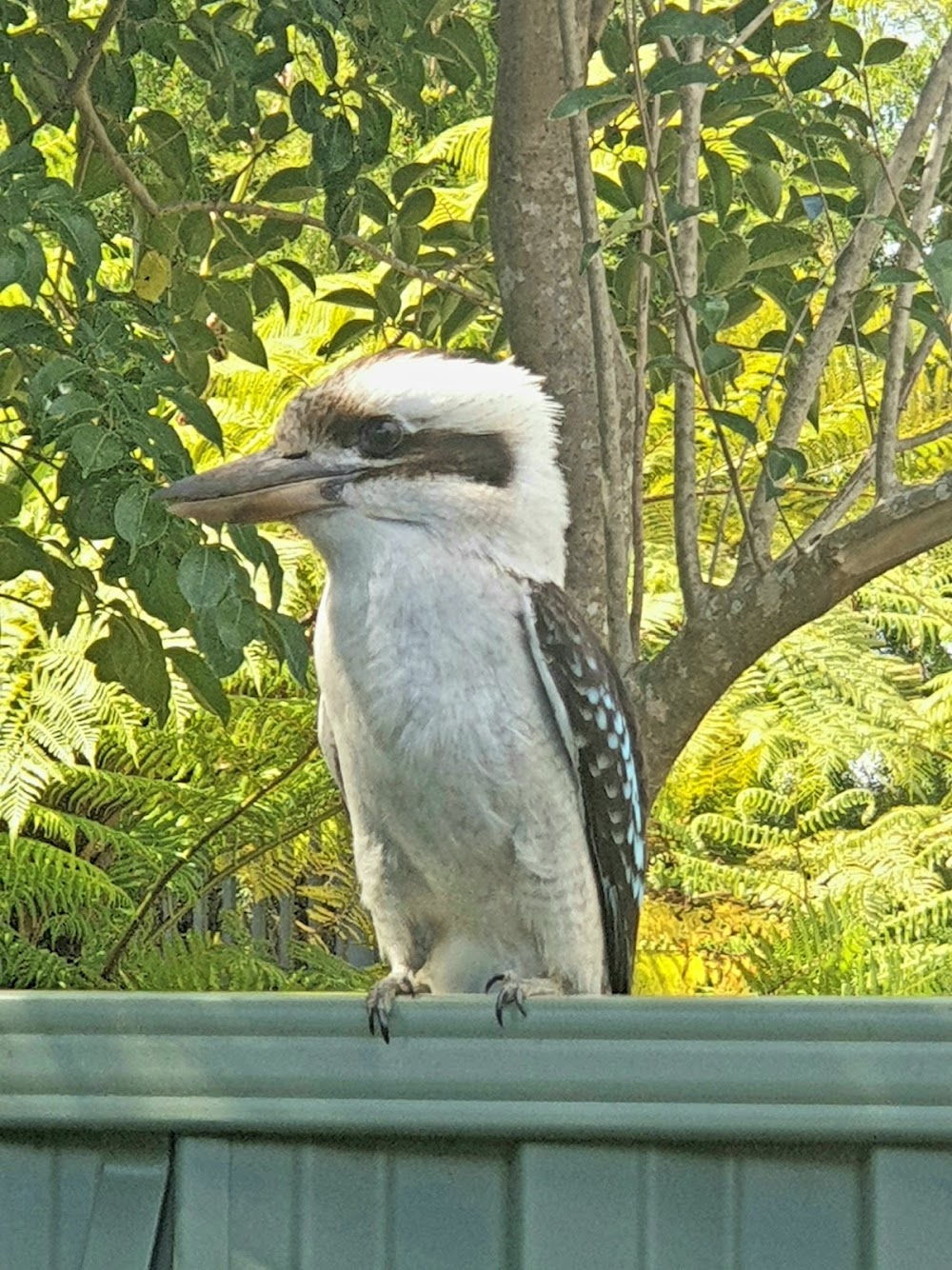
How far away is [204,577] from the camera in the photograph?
1.94 m

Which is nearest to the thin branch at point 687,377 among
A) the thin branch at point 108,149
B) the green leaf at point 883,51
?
the green leaf at point 883,51

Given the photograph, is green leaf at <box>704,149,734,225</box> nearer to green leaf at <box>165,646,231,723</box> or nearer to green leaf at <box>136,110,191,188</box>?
green leaf at <box>136,110,191,188</box>

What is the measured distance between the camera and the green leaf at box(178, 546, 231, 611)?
1.93 meters

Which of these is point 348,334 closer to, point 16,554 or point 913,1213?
point 16,554

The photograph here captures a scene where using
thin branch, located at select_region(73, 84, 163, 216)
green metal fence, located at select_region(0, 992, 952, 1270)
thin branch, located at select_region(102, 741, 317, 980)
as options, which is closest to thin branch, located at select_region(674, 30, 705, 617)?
thin branch, located at select_region(73, 84, 163, 216)

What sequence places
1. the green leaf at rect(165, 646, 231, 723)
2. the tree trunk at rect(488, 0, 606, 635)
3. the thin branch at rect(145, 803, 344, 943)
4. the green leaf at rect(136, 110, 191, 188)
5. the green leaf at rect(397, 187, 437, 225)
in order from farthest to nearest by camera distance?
the thin branch at rect(145, 803, 344, 943)
the green leaf at rect(397, 187, 437, 225)
the green leaf at rect(136, 110, 191, 188)
the tree trunk at rect(488, 0, 606, 635)
the green leaf at rect(165, 646, 231, 723)

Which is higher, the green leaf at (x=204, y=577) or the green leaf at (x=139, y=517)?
the green leaf at (x=139, y=517)

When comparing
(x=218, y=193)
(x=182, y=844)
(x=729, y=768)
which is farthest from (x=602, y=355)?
(x=729, y=768)

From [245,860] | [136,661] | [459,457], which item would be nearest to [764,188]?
[459,457]

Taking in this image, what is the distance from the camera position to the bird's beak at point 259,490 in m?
1.97

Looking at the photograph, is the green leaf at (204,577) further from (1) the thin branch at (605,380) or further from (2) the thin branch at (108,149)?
(2) the thin branch at (108,149)

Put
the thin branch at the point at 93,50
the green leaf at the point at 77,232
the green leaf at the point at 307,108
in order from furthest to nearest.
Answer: the green leaf at the point at 307,108 → the thin branch at the point at 93,50 → the green leaf at the point at 77,232

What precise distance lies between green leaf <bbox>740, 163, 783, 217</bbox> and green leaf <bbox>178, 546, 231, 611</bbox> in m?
1.08

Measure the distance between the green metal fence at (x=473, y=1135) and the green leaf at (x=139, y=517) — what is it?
0.65 m
